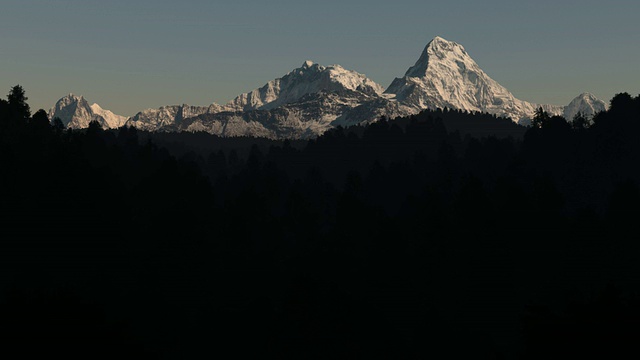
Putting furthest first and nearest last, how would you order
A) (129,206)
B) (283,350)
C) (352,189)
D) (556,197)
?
1. (352,189)
2. (556,197)
3. (129,206)
4. (283,350)

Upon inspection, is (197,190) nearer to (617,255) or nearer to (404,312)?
(404,312)

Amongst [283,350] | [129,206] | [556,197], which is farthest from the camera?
[556,197]

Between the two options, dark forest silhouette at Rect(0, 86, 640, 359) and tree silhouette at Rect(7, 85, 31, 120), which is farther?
tree silhouette at Rect(7, 85, 31, 120)

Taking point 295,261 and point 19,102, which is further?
point 19,102

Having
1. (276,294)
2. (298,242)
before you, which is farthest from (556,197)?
(276,294)

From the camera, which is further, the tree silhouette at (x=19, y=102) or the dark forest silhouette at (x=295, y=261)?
the tree silhouette at (x=19, y=102)

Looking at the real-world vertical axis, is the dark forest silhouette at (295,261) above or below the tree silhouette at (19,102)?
below

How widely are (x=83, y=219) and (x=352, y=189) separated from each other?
268 ft

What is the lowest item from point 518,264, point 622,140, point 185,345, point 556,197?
point 185,345

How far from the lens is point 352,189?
17175 cm

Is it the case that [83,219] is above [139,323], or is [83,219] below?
above

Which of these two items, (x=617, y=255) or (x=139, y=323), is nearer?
(x=139, y=323)

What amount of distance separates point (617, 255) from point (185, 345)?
2252 inches

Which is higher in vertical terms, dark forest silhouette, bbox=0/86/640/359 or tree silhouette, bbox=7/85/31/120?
tree silhouette, bbox=7/85/31/120
